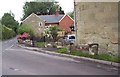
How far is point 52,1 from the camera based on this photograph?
11081 cm

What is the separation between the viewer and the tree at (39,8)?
4123 inches

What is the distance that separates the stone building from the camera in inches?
672

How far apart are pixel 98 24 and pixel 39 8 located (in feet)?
287

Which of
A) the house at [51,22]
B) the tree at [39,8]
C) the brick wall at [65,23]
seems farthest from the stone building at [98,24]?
the tree at [39,8]

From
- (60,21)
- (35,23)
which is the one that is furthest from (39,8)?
(60,21)

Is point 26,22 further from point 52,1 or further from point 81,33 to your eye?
point 81,33

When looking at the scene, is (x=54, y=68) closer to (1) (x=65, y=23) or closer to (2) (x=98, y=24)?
(2) (x=98, y=24)

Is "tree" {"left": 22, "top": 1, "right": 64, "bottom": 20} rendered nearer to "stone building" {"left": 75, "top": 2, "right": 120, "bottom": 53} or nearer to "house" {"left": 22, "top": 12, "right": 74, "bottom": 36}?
"house" {"left": 22, "top": 12, "right": 74, "bottom": 36}

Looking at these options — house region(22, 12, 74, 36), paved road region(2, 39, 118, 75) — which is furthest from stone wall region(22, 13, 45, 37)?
paved road region(2, 39, 118, 75)

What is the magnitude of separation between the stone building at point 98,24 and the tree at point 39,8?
8395 cm

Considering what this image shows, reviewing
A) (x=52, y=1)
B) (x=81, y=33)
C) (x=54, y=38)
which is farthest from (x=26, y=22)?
(x=81, y=33)

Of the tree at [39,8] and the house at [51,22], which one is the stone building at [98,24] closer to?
the house at [51,22]

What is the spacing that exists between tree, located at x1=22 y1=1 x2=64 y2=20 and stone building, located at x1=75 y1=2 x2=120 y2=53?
84.0 metres

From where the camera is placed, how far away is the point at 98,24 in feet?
60.9
